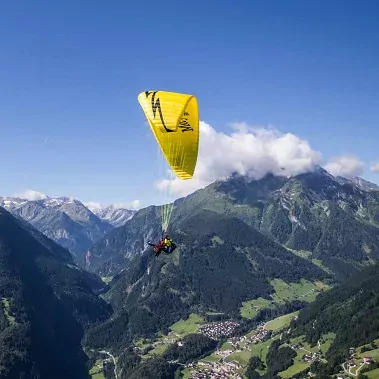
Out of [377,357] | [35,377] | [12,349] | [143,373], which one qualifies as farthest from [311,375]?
[12,349]

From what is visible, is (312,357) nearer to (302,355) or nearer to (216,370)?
(302,355)

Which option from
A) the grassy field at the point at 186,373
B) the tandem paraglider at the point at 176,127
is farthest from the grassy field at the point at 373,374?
the tandem paraglider at the point at 176,127

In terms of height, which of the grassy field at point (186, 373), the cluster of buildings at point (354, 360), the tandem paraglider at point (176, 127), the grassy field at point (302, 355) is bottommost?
the grassy field at point (302, 355)

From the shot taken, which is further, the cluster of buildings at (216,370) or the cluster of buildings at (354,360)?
the cluster of buildings at (216,370)

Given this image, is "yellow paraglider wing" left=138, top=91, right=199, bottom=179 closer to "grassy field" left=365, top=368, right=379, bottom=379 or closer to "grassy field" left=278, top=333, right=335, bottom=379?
"grassy field" left=365, top=368, right=379, bottom=379

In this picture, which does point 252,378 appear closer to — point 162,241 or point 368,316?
point 368,316

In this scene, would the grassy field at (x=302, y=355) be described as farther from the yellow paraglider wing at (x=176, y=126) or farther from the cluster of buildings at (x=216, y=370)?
the yellow paraglider wing at (x=176, y=126)

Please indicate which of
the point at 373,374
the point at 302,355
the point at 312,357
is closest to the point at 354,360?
the point at 373,374

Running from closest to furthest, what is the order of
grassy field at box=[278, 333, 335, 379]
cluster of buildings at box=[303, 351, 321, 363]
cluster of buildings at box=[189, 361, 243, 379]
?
grassy field at box=[278, 333, 335, 379] < cluster of buildings at box=[303, 351, 321, 363] < cluster of buildings at box=[189, 361, 243, 379]

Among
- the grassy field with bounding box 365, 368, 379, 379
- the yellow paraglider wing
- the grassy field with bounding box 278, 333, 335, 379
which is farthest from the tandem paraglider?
the grassy field with bounding box 278, 333, 335, 379
